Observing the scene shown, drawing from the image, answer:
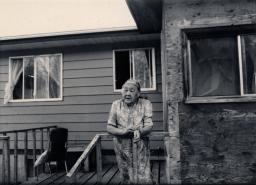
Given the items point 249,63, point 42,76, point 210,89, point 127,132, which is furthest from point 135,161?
point 42,76

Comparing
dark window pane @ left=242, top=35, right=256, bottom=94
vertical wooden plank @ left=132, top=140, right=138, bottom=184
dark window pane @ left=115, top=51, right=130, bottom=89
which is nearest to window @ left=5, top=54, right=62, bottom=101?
dark window pane @ left=115, top=51, right=130, bottom=89

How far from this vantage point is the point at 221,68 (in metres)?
4.50

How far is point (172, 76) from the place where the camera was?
178 inches

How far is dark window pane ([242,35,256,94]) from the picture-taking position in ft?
14.4

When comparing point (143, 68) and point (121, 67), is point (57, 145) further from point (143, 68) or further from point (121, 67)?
point (143, 68)

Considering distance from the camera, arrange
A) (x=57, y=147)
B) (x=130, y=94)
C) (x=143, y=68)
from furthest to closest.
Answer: (x=143, y=68), (x=57, y=147), (x=130, y=94)

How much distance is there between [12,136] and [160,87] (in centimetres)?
445

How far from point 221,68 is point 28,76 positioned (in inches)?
241

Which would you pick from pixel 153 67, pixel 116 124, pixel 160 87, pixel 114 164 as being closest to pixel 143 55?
pixel 153 67

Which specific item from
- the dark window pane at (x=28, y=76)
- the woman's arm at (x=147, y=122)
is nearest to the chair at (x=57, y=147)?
the dark window pane at (x=28, y=76)

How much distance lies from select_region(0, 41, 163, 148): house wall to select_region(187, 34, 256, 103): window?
322 centimetres

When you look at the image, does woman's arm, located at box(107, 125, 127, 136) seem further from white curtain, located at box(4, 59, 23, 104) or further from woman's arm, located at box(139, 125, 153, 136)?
white curtain, located at box(4, 59, 23, 104)

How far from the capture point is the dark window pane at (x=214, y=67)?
4461 millimetres

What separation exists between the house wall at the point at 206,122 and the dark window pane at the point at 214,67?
0.23m
